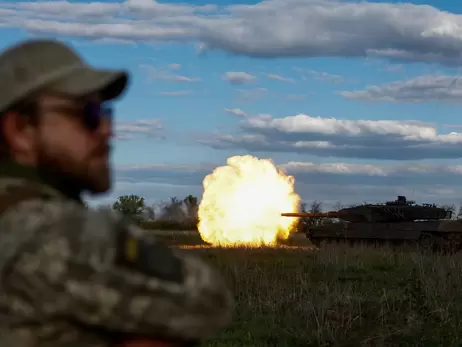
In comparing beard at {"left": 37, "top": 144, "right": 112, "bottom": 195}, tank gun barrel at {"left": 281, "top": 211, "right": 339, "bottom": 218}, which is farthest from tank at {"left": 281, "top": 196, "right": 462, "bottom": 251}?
beard at {"left": 37, "top": 144, "right": 112, "bottom": 195}

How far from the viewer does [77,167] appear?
1.89 m

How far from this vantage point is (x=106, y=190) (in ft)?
6.41

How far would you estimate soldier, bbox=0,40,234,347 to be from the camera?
1682 millimetres

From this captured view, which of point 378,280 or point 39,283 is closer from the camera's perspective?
point 39,283

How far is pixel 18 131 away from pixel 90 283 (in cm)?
43

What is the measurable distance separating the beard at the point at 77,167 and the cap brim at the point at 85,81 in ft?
0.41

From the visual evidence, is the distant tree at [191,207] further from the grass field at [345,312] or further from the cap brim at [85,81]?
the cap brim at [85,81]

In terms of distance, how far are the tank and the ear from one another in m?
30.4

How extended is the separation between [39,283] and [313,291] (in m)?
12.4

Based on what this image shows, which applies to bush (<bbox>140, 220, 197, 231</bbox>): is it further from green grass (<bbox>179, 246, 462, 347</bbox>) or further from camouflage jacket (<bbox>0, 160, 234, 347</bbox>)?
camouflage jacket (<bbox>0, 160, 234, 347</bbox>)

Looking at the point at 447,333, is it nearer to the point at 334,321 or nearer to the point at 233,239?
the point at 334,321

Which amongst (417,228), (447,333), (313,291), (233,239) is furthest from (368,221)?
(447,333)

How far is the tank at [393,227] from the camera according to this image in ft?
105

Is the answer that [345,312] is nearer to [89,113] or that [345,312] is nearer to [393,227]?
[89,113]
